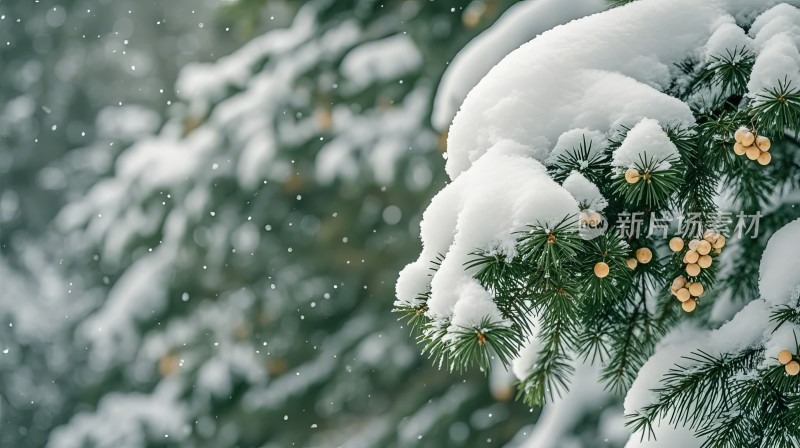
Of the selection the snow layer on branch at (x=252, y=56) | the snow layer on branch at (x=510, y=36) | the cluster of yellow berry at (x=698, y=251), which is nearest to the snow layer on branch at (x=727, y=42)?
the cluster of yellow berry at (x=698, y=251)

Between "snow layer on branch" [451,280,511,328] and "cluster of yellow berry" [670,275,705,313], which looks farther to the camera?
"cluster of yellow berry" [670,275,705,313]

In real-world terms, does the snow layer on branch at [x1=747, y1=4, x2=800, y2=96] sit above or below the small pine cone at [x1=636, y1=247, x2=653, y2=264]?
above

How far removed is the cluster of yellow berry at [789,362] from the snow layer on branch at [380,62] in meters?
2.16

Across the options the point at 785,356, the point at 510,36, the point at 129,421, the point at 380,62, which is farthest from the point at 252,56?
the point at 785,356

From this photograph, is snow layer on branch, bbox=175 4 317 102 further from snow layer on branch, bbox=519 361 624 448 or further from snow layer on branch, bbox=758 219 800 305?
snow layer on branch, bbox=758 219 800 305

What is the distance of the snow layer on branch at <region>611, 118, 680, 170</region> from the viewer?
0.94m

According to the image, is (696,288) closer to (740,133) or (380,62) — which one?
(740,133)

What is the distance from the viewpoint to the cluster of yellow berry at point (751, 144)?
932mm

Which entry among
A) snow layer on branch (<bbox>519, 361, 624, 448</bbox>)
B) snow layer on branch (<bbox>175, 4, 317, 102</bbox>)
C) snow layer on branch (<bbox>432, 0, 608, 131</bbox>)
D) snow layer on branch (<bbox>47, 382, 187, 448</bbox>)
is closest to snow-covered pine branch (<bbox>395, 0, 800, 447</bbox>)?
snow layer on branch (<bbox>432, 0, 608, 131</bbox>)

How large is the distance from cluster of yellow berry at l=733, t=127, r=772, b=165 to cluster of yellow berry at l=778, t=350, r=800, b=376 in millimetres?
258

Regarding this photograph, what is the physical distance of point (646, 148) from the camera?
0.94 metres

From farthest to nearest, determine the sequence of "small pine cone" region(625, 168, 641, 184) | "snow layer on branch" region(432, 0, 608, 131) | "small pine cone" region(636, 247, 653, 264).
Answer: "snow layer on branch" region(432, 0, 608, 131) → "small pine cone" region(636, 247, 653, 264) → "small pine cone" region(625, 168, 641, 184)

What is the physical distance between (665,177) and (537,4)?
0.97 m

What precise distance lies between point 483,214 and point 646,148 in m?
0.23
